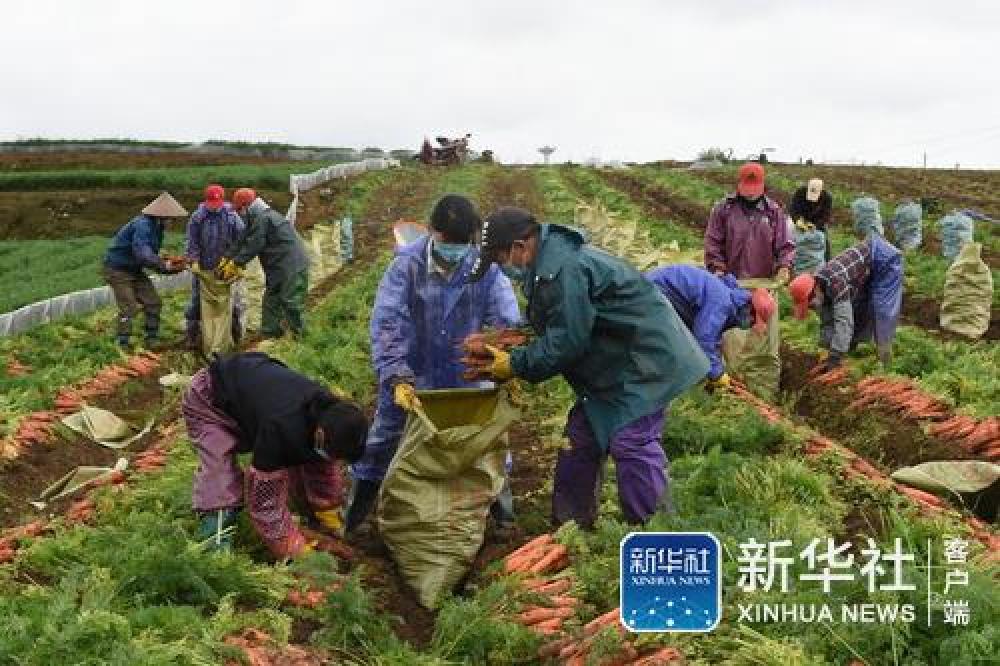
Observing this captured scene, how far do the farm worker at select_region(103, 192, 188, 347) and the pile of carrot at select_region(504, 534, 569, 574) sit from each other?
702cm

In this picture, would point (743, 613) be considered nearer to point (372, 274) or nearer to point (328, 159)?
point (372, 274)

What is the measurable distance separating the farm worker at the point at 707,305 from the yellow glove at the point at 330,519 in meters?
2.26

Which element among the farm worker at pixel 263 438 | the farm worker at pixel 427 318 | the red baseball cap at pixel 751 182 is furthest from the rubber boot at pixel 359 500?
the red baseball cap at pixel 751 182

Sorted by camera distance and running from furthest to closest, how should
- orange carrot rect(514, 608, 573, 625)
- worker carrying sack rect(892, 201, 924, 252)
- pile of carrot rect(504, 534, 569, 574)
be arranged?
worker carrying sack rect(892, 201, 924, 252) < pile of carrot rect(504, 534, 569, 574) < orange carrot rect(514, 608, 573, 625)

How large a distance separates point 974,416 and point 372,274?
383 inches

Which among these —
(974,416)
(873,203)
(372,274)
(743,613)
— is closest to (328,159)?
(372,274)

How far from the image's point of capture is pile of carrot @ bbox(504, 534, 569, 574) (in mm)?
4734

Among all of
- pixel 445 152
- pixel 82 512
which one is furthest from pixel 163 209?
pixel 445 152

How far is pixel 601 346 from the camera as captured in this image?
495cm

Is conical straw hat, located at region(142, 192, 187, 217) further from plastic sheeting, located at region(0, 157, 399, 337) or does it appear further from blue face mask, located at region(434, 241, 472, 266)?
blue face mask, located at region(434, 241, 472, 266)

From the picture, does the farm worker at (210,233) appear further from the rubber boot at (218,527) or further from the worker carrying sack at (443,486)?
the worker carrying sack at (443,486)

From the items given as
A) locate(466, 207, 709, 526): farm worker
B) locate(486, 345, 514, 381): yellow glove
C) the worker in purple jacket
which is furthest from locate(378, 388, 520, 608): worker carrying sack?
the worker in purple jacket

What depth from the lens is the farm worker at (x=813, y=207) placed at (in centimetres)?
1152

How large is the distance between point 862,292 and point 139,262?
287 inches
